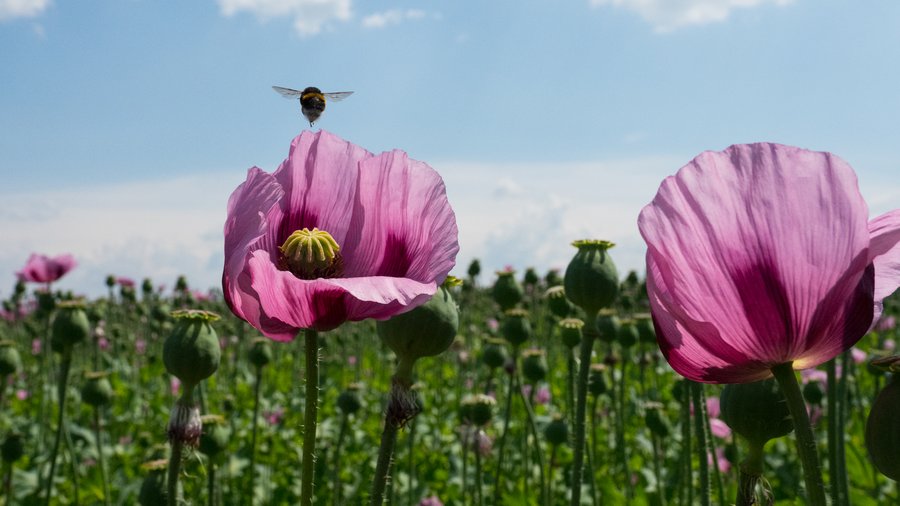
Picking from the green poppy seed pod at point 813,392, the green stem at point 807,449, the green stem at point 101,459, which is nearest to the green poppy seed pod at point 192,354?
the green stem at point 807,449

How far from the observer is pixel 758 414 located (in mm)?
1127

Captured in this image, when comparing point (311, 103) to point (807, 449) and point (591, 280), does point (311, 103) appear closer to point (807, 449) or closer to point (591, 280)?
point (591, 280)

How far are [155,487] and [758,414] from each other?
1.73 m

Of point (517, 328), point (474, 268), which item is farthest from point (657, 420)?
point (474, 268)

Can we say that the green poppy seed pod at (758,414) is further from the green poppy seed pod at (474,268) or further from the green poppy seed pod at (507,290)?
the green poppy seed pod at (474,268)

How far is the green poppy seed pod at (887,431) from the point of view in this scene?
792mm

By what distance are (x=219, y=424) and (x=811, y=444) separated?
250 centimetres

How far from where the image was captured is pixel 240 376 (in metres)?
9.47

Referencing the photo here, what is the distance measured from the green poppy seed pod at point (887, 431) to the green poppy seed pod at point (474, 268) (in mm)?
6449

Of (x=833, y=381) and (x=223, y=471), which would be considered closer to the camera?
(x=833, y=381)

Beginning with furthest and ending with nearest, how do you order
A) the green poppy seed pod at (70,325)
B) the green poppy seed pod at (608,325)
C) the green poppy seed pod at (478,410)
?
the green poppy seed pod at (608,325), the green poppy seed pod at (478,410), the green poppy seed pod at (70,325)

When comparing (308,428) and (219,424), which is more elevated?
(308,428)

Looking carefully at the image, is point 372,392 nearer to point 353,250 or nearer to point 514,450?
point 514,450

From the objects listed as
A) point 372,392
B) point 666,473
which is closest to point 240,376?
point 372,392
